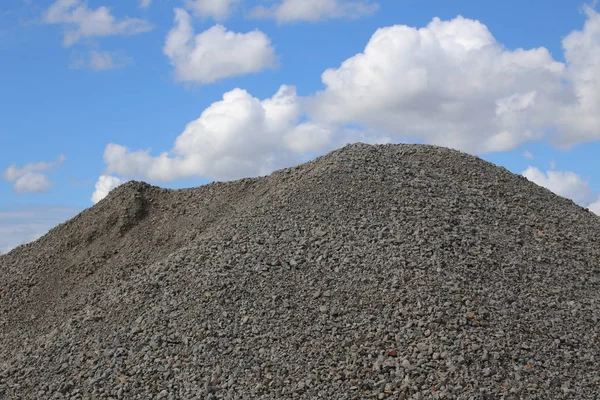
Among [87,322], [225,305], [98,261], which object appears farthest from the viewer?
[98,261]

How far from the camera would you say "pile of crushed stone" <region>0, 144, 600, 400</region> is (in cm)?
717

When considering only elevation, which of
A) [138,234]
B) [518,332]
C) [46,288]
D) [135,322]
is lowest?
[518,332]

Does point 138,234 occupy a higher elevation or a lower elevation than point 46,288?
higher

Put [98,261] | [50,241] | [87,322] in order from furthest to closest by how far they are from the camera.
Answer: [50,241] → [98,261] → [87,322]

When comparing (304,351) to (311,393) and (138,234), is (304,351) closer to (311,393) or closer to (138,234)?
(311,393)

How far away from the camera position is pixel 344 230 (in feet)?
31.6

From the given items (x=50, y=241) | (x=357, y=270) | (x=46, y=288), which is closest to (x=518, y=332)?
(x=357, y=270)

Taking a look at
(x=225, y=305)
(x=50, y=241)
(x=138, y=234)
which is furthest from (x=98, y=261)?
(x=225, y=305)

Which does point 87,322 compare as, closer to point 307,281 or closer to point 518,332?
point 307,281

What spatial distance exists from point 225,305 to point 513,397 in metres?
3.79

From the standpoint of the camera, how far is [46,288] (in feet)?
40.4

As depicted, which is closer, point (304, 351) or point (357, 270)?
point (304, 351)

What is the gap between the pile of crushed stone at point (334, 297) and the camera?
717cm

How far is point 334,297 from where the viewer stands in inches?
324
